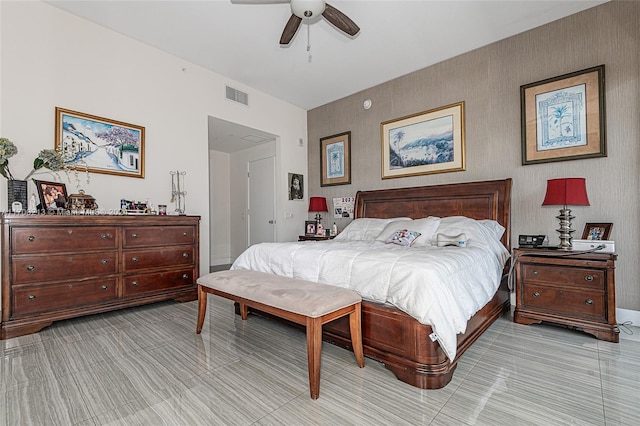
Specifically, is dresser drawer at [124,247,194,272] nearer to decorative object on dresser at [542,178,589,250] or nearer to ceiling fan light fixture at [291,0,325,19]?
ceiling fan light fixture at [291,0,325,19]

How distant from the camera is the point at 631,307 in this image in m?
2.78

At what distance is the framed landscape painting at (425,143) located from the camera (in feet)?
12.8

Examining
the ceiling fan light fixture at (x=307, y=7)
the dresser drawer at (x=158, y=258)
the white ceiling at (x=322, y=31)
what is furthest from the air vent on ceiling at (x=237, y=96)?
the dresser drawer at (x=158, y=258)

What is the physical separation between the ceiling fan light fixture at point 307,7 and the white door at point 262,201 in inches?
126

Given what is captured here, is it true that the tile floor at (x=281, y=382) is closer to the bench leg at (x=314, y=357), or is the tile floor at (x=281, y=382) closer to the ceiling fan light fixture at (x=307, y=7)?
the bench leg at (x=314, y=357)

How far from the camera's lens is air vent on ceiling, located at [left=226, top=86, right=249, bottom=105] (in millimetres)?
4609

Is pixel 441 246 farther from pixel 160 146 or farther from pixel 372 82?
pixel 160 146

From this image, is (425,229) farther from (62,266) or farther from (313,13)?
(62,266)

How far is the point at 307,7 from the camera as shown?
2514 mm

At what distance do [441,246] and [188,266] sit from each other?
293 centimetres

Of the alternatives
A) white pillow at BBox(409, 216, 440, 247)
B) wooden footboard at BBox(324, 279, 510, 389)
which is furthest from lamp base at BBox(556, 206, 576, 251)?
wooden footboard at BBox(324, 279, 510, 389)

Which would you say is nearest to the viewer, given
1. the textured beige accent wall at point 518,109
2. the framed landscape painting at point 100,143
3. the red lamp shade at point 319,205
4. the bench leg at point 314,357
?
the bench leg at point 314,357

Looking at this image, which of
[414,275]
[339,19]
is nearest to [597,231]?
[414,275]

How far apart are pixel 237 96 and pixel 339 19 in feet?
8.24
